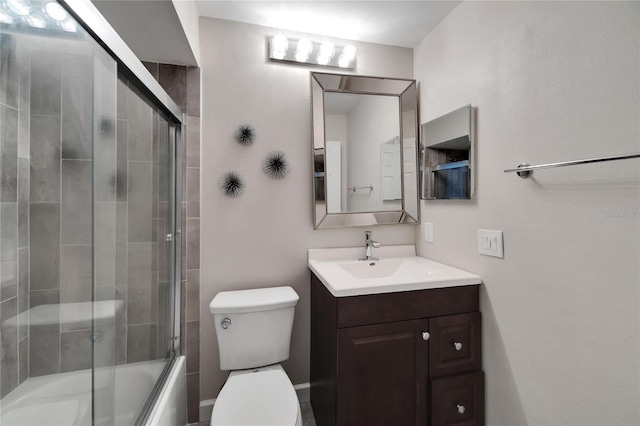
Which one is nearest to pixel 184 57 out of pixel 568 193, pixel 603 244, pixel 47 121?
pixel 47 121

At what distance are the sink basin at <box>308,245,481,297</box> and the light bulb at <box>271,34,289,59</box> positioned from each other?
1.17 metres

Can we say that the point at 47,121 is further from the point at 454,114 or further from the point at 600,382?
the point at 600,382

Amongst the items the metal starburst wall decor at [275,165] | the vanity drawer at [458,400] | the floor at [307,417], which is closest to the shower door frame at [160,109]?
the metal starburst wall decor at [275,165]

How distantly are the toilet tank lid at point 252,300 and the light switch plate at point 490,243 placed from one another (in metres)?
0.94

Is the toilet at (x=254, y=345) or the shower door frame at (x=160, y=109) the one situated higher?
the shower door frame at (x=160, y=109)

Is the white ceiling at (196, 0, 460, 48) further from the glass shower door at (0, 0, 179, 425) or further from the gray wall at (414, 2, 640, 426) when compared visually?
the glass shower door at (0, 0, 179, 425)

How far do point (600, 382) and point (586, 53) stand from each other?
41.8 inches

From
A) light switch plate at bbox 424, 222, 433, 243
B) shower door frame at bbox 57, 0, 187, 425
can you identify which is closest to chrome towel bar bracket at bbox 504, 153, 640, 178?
light switch plate at bbox 424, 222, 433, 243

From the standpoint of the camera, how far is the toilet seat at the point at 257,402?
106 centimetres

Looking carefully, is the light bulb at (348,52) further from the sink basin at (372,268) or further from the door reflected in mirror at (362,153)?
the sink basin at (372,268)

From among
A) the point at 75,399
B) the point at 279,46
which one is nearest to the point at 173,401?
the point at 75,399

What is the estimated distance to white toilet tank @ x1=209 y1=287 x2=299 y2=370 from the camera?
1.36m

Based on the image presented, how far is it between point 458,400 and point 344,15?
6.71ft

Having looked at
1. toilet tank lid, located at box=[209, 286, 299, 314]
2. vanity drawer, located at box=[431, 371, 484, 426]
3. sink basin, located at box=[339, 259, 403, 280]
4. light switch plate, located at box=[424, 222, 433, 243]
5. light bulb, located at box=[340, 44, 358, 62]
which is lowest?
vanity drawer, located at box=[431, 371, 484, 426]
